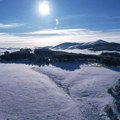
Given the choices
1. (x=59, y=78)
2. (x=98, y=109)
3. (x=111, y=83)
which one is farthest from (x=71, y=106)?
(x=59, y=78)

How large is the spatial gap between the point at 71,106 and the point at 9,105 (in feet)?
18.1

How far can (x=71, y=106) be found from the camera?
23594 millimetres

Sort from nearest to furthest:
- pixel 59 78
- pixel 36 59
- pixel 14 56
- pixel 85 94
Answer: pixel 85 94, pixel 59 78, pixel 36 59, pixel 14 56

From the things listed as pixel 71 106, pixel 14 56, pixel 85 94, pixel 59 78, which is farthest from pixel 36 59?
pixel 71 106

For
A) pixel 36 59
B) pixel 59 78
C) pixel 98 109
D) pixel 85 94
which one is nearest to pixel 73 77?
pixel 59 78

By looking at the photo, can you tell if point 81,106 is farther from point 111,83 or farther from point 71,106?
point 111,83

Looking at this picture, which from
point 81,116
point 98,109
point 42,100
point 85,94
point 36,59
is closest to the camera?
point 81,116

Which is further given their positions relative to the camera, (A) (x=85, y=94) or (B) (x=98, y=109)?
(A) (x=85, y=94)

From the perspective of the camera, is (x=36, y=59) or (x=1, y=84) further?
(x=36, y=59)

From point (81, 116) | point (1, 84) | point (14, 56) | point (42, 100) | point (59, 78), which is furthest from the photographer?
point (14, 56)

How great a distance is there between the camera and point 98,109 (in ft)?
74.4

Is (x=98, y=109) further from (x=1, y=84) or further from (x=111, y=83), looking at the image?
(x=1, y=84)

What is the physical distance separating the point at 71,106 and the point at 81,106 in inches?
35.8

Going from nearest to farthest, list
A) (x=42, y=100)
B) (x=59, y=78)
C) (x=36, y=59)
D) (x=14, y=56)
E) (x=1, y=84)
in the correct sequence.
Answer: (x=42, y=100), (x=1, y=84), (x=59, y=78), (x=36, y=59), (x=14, y=56)
